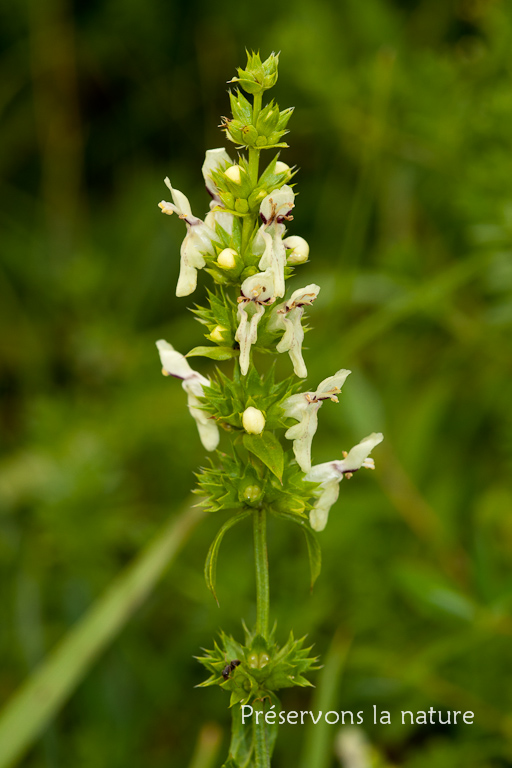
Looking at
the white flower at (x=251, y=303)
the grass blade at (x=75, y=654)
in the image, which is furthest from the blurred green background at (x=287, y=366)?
the white flower at (x=251, y=303)

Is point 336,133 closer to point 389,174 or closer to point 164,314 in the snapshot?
point 389,174

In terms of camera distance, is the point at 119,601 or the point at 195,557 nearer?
the point at 119,601

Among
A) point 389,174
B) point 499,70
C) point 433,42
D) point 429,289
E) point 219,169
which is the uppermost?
point 433,42

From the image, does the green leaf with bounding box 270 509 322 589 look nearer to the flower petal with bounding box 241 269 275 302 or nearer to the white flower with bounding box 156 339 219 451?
the white flower with bounding box 156 339 219 451

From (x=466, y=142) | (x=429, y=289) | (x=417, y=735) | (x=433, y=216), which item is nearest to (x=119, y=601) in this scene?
(x=417, y=735)

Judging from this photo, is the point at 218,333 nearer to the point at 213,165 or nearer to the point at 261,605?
the point at 213,165

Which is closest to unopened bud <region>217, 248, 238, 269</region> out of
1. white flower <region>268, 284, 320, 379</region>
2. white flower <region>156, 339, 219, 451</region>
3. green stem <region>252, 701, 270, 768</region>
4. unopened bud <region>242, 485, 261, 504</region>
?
white flower <region>268, 284, 320, 379</region>
